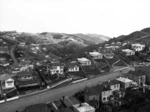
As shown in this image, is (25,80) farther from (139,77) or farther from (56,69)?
(139,77)

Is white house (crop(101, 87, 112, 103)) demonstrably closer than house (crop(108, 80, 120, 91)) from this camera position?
Yes

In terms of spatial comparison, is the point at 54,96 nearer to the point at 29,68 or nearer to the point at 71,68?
the point at 71,68

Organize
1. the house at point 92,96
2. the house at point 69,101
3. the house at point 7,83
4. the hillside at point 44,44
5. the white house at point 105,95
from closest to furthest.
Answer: the house at point 69,101 → the house at point 92,96 → the white house at point 105,95 → the house at point 7,83 → the hillside at point 44,44

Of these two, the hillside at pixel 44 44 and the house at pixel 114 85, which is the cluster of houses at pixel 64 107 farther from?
the hillside at pixel 44 44

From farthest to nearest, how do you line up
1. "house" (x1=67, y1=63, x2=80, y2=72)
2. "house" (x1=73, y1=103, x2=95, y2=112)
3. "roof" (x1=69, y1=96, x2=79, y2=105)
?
1. "house" (x1=67, y1=63, x2=80, y2=72)
2. "roof" (x1=69, y1=96, x2=79, y2=105)
3. "house" (x1=73, y1=103, x2=95, y2=112)

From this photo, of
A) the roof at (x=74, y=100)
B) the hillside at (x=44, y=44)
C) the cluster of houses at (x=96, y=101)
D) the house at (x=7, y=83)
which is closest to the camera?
the cluster of houses at (x=96, y=101)

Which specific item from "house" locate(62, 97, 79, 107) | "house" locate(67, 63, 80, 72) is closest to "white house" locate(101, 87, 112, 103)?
"house" locate(62, 97, 79, 107)

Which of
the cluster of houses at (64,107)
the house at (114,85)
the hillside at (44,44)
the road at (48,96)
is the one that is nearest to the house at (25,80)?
the road at (48,96)

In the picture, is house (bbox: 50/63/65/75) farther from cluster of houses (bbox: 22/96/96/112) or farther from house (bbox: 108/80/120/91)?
house (bbox: 108/80/120/91)

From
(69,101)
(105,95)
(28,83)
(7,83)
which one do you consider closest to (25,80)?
(28,83)
